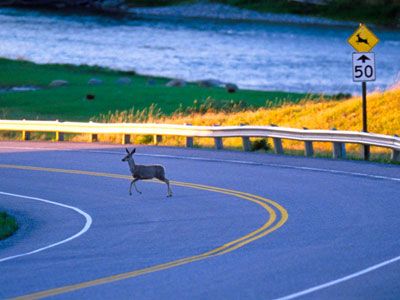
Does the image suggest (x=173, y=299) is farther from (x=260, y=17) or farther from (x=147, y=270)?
(x=260, y=17)

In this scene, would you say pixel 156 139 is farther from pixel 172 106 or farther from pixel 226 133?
pixel 172 106

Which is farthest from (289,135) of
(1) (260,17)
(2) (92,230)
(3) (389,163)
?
(1) (260,17)

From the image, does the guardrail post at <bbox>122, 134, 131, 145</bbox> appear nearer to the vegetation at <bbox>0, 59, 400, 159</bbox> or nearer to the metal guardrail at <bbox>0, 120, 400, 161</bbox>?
the metal guardrail at <bbox>0, 120, 400, 161</bbox>

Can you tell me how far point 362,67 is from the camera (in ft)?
97.9

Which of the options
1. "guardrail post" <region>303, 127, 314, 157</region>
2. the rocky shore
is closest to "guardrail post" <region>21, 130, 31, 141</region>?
"guardrail post" <region>303, 127, 314, 157</region>

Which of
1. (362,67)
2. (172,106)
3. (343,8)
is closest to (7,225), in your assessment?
(362,67)

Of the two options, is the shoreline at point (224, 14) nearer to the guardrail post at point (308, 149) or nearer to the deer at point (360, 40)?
the deer at point (360, 40)

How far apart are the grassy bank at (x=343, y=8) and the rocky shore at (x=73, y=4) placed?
17029 mm

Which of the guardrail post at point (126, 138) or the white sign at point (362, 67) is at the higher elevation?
the white sign at point (362, 67)

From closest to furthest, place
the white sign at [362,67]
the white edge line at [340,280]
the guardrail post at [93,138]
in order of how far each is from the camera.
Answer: the white edge line at [340,280] → the white sign at [362,67] → the guardrail post at [93,138]

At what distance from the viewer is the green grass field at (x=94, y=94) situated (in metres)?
51.1

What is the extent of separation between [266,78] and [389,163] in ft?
218

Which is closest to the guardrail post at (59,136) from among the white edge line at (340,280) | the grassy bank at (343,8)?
the white edge line at (340,280)

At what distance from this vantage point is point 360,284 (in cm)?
1445
